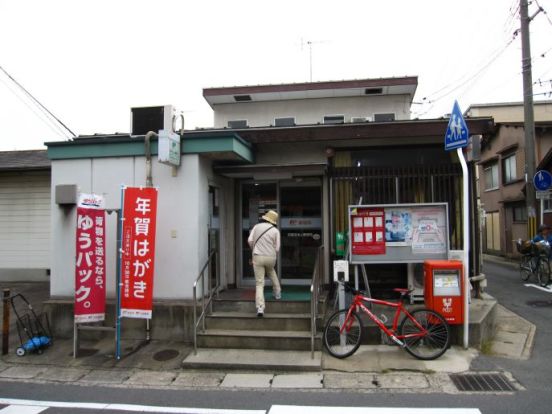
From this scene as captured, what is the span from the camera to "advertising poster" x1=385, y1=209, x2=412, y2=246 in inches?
292

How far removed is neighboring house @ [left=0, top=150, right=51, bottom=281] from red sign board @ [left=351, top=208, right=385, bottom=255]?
8.37 m

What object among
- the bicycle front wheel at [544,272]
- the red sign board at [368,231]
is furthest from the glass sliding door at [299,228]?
the bicycle front wheel at [544,272]

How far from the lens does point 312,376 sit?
5.49 m

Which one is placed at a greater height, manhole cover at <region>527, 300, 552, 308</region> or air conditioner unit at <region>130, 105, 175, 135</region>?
air conditioner unit at <region>130, 105, 175, 135</region>

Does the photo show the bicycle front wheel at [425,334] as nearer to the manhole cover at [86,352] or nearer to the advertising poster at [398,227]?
the advertising poster at [398,227]

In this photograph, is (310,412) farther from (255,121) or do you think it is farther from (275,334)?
(255,121)

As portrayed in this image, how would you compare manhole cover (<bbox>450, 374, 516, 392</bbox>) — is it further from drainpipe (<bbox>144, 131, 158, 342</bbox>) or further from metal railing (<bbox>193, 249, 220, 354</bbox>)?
drainpipe (<bbox>144, 131, 158, 342</bbox>)

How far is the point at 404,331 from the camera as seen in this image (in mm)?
6090

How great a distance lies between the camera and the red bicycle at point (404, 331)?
5.99 meters

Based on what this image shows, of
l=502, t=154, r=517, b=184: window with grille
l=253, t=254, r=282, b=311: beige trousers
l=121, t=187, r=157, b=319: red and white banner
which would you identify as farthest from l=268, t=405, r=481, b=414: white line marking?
l=502, t=154, r=517, b=184: window with grille

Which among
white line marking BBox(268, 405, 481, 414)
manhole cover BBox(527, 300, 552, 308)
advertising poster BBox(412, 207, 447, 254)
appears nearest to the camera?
white line marking BBox(268, 405, 481, 414)

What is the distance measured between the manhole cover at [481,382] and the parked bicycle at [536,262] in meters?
7.54

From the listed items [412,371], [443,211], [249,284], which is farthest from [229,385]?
[443,211]

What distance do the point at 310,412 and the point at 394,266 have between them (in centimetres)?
415
